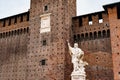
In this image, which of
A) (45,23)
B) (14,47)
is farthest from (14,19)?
(45,23)

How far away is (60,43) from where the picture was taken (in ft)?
50.8

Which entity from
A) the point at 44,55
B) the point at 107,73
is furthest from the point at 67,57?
the point at 107,73

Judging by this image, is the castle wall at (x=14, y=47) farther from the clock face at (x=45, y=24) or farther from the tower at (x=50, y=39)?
the clock face at (x=45, y=24)

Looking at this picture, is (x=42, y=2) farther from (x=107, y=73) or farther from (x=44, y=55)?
(x=107, y=73)

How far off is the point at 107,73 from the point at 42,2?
6573 mm

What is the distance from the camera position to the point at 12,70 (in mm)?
17984

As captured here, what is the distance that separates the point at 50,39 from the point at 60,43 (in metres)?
0.78

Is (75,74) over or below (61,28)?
below

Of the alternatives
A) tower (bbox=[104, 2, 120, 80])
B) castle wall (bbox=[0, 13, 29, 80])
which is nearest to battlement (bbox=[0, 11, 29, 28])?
castle wall (bbox=[0, 13, 29, 80])

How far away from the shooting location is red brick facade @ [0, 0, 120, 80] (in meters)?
14.8

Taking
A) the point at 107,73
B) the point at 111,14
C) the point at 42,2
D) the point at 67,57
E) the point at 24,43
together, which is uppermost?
the point at 42,2

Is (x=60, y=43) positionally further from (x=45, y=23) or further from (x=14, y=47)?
(x=14, y=47)

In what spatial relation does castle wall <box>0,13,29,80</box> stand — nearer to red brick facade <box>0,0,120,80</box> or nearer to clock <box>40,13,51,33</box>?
red brick facade <box>0,0,120,80</box>

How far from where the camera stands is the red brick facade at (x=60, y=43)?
14.8m
